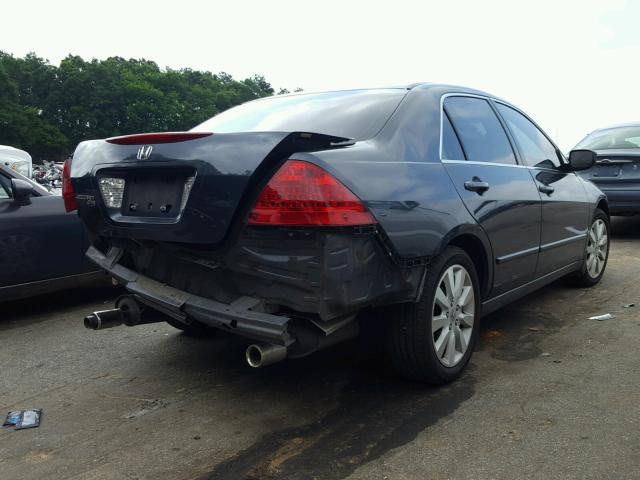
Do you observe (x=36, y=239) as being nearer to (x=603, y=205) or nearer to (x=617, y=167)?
(x=603, y=205)

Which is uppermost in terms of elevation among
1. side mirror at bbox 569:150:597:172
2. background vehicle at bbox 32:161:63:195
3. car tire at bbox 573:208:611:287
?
side mirror at bbox 569:150:597:172

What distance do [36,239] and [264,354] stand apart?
10.2 feet

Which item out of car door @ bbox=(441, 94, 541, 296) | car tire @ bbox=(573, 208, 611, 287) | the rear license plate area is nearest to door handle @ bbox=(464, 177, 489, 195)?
car door @ bbox=(441, 94, 541, 296)

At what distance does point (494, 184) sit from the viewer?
3.67 metres

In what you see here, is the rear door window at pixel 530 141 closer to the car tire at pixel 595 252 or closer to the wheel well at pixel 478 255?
the car tire at pixel 595 252

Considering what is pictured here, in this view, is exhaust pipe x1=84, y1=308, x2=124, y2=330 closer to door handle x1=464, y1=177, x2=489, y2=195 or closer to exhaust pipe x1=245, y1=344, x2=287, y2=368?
exhaust pipe x1=245, y1=344, x2=287, y2=368

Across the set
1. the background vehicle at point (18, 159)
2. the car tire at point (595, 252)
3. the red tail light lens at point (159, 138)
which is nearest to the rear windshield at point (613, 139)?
the car tire at point (595, 252)

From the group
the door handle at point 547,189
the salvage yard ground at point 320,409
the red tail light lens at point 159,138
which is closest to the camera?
the salvage yard ground at point 320,409

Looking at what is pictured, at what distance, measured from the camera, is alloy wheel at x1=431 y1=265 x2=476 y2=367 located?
317 cm

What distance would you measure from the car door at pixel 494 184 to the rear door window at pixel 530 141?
A: 0.21 metres

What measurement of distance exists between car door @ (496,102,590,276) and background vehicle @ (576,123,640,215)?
3234mm

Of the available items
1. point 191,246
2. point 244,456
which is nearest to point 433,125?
point 191,246

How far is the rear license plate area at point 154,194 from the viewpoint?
2.81 meters

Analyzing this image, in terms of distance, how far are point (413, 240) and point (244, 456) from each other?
1222 mm
